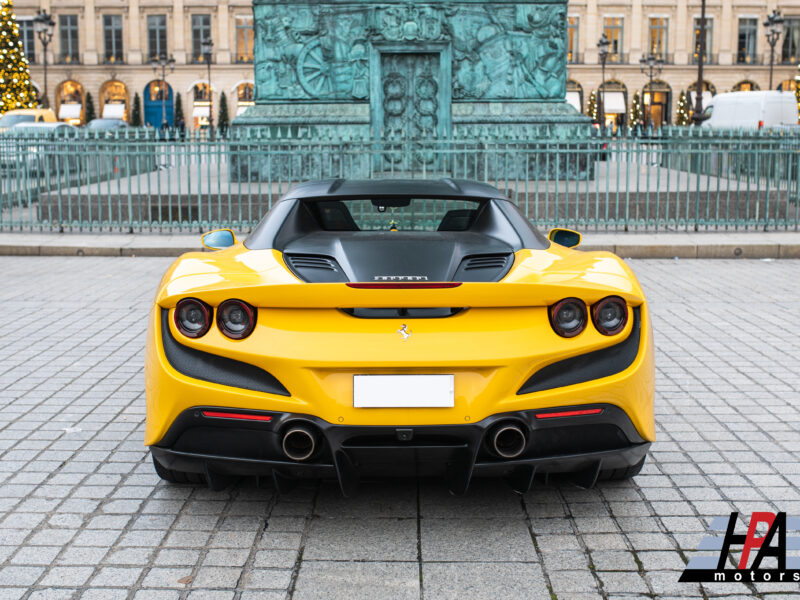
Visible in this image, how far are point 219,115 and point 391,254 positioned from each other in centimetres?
6931

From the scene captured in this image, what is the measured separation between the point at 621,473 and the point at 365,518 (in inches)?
44.1

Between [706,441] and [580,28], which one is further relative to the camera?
[580,28]

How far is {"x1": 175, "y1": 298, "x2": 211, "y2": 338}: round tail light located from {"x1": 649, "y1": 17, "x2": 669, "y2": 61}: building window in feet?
239

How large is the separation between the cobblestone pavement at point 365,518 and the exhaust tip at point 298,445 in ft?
1.11

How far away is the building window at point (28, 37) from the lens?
236 ft

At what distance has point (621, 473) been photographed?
4273mm

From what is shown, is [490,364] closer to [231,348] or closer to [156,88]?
[231,348]

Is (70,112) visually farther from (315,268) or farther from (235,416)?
(235,416)

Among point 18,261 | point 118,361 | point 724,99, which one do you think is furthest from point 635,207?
point 724,99

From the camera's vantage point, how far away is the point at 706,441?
4957mm

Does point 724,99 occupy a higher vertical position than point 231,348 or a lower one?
higher

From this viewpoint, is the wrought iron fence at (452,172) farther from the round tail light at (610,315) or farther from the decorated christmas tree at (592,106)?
the decorated christmas tree at (592,106)

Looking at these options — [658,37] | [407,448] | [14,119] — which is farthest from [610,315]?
[658,37]

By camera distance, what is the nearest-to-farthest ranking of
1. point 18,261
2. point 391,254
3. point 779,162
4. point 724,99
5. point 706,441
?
1. point 391,254
2. point 706,441
3. point 18,261
4. point 779,162
5. point 724,99
